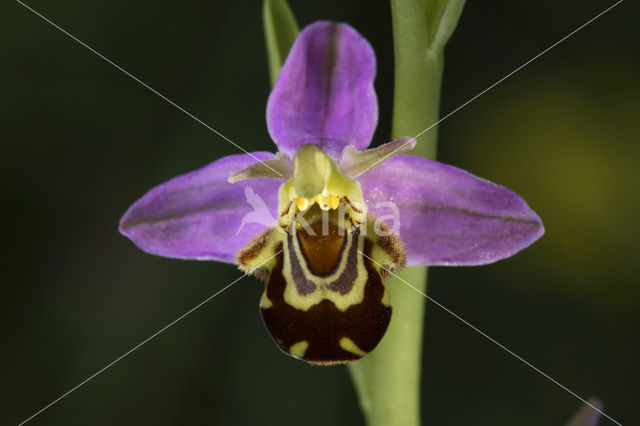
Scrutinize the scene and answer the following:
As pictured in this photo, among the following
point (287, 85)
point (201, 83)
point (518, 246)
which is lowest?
point (518, 246)

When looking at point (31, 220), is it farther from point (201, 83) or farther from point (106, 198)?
point (201, 83)

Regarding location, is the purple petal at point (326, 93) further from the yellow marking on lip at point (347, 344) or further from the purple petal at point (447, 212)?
the yellow marking on lip at point (347, 344)

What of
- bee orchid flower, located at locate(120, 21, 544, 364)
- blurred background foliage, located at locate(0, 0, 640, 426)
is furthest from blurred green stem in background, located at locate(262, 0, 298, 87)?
blurred background foliage, located at locate(0, 0, 640, 426)

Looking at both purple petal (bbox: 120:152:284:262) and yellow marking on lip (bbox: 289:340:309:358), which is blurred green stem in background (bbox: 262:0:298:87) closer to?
purple petal (bbox: 120:152:284:262)

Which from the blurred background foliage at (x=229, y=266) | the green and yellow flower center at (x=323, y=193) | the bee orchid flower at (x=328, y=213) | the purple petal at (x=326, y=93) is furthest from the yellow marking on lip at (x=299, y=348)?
the blurred background foliage at (x=229, y=266)

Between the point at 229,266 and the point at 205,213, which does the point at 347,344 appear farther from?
the point at 229,266

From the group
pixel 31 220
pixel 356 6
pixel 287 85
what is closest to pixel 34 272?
pixel 31 220
